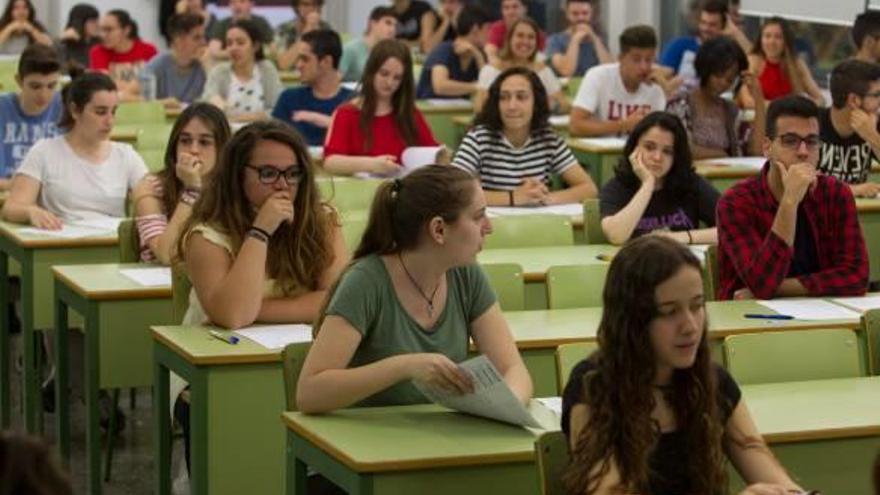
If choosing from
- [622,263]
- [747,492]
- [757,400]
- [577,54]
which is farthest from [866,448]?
[577,54]

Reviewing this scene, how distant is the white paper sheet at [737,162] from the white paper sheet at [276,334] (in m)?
4.35

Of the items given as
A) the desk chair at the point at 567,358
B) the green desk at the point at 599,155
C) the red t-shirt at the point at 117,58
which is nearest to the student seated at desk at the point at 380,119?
the green desk at the point at 599,155

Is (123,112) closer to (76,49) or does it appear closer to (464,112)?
(464,112)

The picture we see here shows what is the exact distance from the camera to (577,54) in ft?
47.0

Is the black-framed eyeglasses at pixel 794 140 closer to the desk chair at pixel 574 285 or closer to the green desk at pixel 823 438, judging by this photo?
the desk chair at pixel 574 285

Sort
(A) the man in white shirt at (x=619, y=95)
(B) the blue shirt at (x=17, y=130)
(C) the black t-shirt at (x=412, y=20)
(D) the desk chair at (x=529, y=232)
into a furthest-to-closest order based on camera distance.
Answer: (C) the black t-shirt at (x=412, y=20) < (A) the man in white shirt at (x=619, y=95) < (B) the blue shirt at (x=17, y=130) < (D) the desk chair at (x=529, y=232)

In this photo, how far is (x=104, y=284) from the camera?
19.6ft

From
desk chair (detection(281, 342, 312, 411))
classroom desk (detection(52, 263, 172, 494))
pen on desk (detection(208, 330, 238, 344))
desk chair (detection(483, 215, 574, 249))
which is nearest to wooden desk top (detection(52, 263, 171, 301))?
classroom desk (detection(52, 263, 172, 494))

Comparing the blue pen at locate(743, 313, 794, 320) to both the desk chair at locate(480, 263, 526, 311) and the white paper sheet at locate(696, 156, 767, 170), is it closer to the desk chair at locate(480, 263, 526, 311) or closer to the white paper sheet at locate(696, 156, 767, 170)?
the desk chair at locate(480, 263, 526, 311)

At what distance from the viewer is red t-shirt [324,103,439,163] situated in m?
8.88

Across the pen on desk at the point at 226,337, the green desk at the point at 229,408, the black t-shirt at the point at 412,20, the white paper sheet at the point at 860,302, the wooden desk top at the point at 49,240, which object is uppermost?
the black t-shirt at the point at 412,20

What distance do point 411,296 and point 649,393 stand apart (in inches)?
34.6

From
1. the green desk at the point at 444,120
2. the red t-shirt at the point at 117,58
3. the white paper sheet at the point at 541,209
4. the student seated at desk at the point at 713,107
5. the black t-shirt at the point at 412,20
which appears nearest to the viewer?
the white paper sheet at the point at 541,209

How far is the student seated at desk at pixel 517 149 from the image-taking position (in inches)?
320
